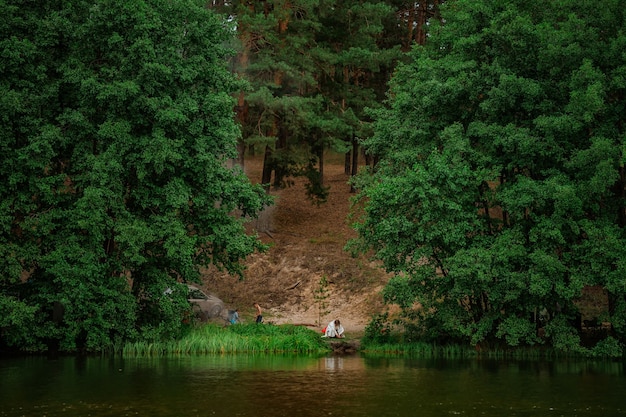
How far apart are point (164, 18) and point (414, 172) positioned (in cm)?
1276

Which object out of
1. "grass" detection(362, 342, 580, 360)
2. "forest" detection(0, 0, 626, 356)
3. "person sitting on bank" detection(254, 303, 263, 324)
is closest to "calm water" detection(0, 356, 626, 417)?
"grass" detection(362, 342, 580, 360)

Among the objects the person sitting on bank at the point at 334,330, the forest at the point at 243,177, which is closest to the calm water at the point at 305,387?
the forest at the point at 243,177

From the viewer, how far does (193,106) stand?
103 ft

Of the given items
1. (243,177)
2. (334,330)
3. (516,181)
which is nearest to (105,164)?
(243,177)

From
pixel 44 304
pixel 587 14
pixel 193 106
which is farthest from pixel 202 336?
pixel 587 14

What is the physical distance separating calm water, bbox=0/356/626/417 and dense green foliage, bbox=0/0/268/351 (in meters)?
2.92

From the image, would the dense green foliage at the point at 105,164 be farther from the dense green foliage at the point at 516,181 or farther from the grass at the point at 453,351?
the dense green foliage at the point at 516,181

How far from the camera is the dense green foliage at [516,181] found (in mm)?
29406

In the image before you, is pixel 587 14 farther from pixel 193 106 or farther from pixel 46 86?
pixel 46 86

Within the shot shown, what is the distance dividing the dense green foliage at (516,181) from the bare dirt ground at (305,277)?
7.25 m

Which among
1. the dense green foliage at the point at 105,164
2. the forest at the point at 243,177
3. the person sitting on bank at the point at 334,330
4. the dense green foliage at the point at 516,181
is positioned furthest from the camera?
the person sitting on bank at the point at 334,330

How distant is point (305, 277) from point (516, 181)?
52.7 feet

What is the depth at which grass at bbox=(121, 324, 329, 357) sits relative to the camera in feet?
102

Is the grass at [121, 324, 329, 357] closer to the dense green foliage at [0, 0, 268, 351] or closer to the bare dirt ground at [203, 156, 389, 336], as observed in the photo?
the dense green foliage at [0, 0, 268, 351]
